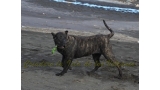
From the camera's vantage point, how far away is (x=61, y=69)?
7.49m

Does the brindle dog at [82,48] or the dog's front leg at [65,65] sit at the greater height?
the brindle dog at [82,48]

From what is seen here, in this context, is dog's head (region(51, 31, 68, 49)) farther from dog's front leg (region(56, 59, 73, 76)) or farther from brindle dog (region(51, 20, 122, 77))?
dog's front leg (region(56, 59, 73, 76))

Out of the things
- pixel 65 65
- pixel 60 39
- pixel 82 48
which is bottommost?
pixel 65 65

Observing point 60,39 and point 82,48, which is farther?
point 82,48

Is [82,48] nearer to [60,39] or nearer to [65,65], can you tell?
[65,65]

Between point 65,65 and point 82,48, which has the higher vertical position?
point 82,48

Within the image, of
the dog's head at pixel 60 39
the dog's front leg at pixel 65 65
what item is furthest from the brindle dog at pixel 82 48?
the dog's head at pixel 60 39

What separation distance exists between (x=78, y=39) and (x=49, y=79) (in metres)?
1.23

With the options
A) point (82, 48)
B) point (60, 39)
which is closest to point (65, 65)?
point (82, 48)

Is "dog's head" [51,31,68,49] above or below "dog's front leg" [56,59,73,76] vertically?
above

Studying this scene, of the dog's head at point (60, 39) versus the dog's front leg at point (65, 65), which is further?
the dog's front leg at point (65, 65)

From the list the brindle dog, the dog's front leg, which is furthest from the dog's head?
the dog's front leg

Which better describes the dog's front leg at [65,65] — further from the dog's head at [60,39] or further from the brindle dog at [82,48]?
the dog's head at [60,39]
